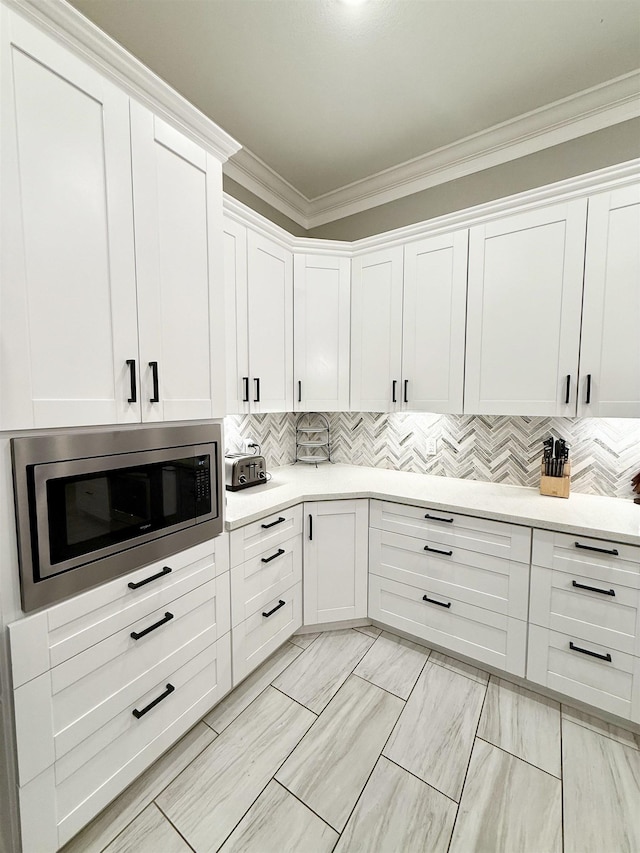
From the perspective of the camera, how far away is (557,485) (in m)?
2.07

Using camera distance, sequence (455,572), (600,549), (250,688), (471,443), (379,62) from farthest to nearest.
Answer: (471,443) < (455,572) < (250,688) < (379,62) < (600,549)

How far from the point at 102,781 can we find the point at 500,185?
351cm

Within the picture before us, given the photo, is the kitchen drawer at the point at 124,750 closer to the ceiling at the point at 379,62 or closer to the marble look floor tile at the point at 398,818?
the marble look floor tile at the point at 398,818

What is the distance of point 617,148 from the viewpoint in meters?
1.97

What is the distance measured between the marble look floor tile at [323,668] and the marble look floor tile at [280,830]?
0.43 meters

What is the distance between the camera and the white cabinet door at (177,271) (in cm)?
129

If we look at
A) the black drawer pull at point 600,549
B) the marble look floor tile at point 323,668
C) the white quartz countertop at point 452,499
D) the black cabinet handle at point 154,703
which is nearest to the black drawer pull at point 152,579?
the white quartz countertop at point 452,499

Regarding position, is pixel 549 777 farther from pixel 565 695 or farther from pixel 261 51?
pixel 261 51

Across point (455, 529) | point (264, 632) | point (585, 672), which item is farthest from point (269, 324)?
point (585, 672)

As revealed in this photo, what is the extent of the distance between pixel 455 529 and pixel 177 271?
1.83m

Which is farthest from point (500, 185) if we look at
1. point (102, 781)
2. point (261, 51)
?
point (102, 781)

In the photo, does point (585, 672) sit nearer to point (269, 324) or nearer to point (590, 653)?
point (590, 653)

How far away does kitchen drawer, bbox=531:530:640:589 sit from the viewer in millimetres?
1562

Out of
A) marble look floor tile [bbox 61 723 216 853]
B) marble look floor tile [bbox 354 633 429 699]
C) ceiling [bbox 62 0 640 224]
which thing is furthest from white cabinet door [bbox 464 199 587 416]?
marble look floor tile [bbox 61 723 216 853]
